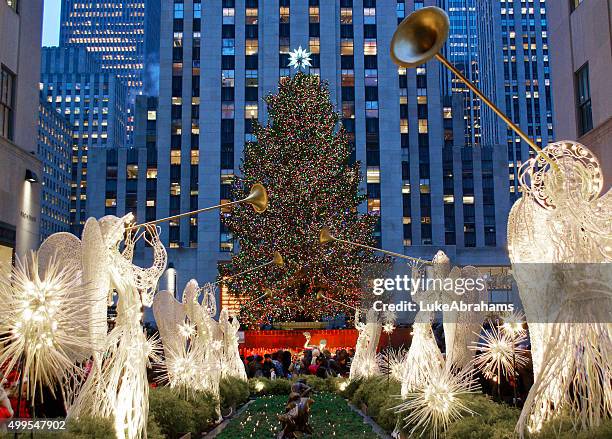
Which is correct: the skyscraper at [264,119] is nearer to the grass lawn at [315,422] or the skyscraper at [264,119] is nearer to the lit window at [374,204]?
the lit window at [374,204]

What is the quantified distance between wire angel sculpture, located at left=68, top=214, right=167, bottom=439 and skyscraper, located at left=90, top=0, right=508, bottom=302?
43760 millimetres

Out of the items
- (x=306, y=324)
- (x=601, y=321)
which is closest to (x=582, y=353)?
(x=601, y=321)

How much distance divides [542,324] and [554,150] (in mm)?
1991

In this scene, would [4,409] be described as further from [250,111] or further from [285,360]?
[250,111]

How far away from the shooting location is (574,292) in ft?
21.6

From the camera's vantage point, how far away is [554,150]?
704 centimetres

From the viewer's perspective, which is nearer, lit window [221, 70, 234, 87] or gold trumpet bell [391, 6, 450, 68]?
gold trumpet bell [391, 6, 450, 68]

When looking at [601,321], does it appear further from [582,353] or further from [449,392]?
[449,392]

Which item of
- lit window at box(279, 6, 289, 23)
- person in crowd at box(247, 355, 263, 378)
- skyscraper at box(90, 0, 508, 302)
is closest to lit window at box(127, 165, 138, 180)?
skyscraper at box(90, 0, 508, 302)

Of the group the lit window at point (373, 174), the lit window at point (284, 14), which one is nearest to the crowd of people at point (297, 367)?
the lit window at point (373, 174)

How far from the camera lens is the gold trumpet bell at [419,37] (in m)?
5.77

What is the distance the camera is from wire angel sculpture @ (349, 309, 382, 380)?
1731 centimetres

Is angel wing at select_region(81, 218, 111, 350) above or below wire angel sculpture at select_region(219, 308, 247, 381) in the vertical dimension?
above

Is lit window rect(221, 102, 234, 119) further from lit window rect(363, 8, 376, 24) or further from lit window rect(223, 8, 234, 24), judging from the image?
lit window rect(363, 8, 376, 24)
